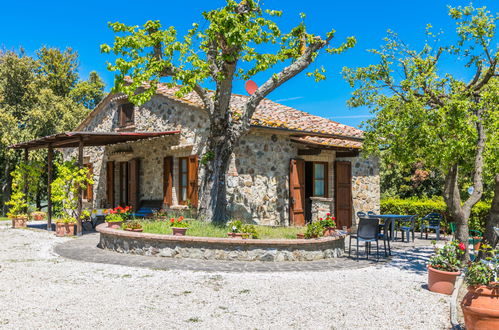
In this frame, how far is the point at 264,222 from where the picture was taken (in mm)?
11766

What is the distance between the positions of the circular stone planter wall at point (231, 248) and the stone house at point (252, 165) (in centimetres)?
301

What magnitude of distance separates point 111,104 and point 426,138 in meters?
12.7

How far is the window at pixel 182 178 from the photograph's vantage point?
12680mm

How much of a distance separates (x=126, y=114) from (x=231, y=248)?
9.10 metres

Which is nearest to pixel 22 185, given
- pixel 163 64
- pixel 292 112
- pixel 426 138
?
pixel 163 64

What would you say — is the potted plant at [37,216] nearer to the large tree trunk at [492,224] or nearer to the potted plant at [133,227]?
the potted plant at [133,227]

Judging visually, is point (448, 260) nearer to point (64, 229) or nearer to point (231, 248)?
point (231, 248)

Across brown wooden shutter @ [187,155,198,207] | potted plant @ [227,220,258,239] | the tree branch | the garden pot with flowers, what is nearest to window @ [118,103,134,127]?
brown wooden shutter @ [187,155,198,207]

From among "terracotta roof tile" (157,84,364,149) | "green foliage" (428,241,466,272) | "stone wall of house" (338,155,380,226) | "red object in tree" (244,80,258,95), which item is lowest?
"green foliage" (428,241,466,272)

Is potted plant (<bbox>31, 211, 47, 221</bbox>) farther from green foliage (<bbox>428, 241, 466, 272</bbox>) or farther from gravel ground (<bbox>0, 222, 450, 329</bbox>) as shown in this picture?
green foliage (<bbox>428, 241, 466, 272</bbox>)

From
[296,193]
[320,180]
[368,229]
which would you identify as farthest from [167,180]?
[368,229]

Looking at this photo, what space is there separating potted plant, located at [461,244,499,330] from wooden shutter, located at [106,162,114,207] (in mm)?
13741

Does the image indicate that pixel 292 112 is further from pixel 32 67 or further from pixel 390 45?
pixel 32 67

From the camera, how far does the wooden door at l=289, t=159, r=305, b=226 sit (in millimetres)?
12281
